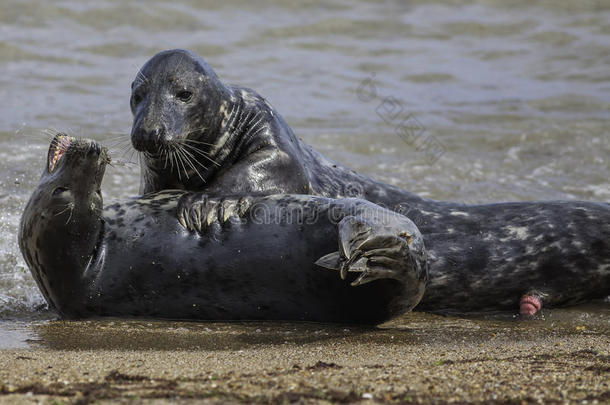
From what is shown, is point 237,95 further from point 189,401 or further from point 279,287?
point 189,401

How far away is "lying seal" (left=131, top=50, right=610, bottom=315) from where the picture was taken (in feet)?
16.8

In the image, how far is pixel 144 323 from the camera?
4441mm

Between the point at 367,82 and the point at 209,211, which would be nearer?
the point at 209,211

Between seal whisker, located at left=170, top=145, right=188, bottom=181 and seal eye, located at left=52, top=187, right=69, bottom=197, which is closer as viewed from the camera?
seal eye, located at left=52, top=187, right=69, bottom=197

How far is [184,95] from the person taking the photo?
5.19 meters

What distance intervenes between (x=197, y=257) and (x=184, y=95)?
45.8 inches

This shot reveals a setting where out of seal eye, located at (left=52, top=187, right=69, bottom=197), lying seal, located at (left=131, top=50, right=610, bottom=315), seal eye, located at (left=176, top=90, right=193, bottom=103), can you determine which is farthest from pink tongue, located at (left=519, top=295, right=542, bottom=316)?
seal eye, located at (left=52, top=187, right=69, bottom=197)

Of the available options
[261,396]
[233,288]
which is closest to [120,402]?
[261,396]

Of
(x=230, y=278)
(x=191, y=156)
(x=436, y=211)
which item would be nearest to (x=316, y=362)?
(x=230, y=278)

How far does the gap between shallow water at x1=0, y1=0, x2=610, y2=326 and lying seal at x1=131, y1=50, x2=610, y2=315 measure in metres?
0.55

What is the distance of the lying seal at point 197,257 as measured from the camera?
14.2ft

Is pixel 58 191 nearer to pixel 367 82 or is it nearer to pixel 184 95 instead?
pixel 184 95

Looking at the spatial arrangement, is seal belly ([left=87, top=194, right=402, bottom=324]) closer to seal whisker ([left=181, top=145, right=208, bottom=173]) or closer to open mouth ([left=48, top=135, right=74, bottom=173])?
open mouth ([left=48, top=135, right=74, bottom=173])

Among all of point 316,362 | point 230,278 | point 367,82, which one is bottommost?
point 316,362
